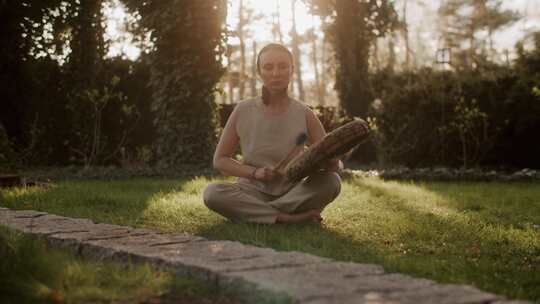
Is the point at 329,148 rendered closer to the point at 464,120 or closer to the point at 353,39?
the point at 464,120

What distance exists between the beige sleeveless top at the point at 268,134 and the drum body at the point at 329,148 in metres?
0.44

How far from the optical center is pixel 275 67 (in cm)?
469

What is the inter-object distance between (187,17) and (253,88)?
90.0ft

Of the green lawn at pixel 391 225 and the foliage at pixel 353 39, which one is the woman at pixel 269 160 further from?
the foliage at pixel 353 39

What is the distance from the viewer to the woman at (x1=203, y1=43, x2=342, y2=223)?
4.67 metres

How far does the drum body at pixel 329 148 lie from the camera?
4.06 meters

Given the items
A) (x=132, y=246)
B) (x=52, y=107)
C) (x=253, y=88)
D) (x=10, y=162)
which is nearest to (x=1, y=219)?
(x=132, y=246)

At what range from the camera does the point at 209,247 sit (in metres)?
3.17

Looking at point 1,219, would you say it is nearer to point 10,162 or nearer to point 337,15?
point 10,162

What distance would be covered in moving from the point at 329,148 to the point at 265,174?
0.57 metres

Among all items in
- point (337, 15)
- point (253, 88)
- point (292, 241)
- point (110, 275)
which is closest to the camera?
point (110, 275)

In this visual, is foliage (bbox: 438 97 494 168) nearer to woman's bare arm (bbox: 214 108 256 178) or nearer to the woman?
the woman

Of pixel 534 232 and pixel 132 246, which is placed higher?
pixel 132 246

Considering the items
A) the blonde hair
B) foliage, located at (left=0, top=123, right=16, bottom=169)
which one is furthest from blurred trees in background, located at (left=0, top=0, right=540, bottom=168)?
the blonde hair
